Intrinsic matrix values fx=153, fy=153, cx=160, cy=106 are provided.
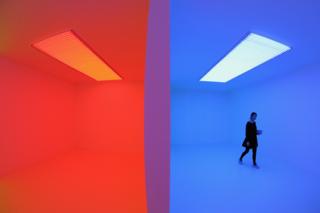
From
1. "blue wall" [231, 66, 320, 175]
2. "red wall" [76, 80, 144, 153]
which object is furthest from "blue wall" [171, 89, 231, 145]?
"red wall" [76, 80, 144, 153]

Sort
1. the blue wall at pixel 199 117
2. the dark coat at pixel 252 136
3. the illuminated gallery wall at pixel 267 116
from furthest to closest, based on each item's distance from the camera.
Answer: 1. the blue wall at pixel 199 117
2. the dark coat at pixel 252 136
3. the illuminated gallery wall at pixel 267 116

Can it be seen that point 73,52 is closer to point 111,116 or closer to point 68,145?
point 111,116

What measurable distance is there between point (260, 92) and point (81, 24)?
19.5 feet

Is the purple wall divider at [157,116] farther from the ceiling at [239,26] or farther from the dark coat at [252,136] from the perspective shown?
the dark coat at [252,136]

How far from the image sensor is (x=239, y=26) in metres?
2.33

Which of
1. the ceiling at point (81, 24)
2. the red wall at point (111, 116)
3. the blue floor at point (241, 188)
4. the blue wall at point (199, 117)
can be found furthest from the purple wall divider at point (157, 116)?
the blue wall at point (199, 117)

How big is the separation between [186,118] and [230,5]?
19.6 ft

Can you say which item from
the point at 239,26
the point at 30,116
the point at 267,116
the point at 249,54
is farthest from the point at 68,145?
the point at 267,116

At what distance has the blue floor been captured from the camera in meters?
2.32

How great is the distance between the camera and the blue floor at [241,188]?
232cm

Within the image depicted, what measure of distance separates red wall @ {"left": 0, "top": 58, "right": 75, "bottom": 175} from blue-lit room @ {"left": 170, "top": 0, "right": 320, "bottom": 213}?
4.00 meters

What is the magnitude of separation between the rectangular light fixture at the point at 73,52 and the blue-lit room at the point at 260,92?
1.88 metres

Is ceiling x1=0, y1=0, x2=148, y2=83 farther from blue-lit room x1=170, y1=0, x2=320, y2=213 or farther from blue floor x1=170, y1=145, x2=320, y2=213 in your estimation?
blue floor x1=170, y1=145, x2=320, y2=213

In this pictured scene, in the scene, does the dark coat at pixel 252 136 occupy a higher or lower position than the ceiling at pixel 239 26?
lower
